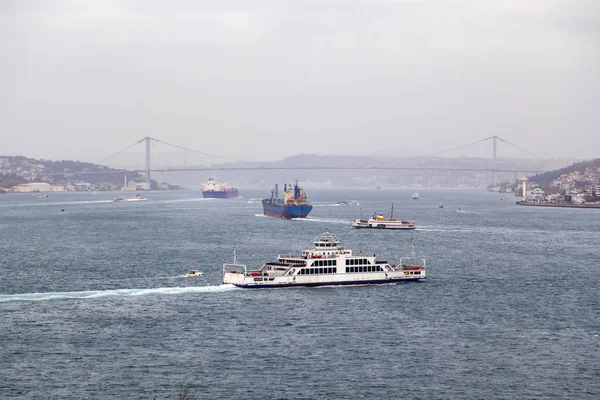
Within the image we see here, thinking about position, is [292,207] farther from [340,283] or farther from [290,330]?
[290,330]

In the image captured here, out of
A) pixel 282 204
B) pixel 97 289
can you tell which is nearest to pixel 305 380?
pixel 97 289

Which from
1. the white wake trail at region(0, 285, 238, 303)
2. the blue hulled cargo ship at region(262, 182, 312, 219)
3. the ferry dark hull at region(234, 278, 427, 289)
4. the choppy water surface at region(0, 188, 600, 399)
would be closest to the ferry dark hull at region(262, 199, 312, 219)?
the blue hulled cargo ship at region(262, 182, 312, 219)

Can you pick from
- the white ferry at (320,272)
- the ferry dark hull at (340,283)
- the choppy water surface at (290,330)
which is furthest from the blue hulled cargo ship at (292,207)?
the white ferry at (320,272)

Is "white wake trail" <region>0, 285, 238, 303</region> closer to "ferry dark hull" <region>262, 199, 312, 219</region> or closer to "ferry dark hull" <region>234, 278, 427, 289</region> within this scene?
"ferry dark hull" <region>234, 278, 427, 289</region>

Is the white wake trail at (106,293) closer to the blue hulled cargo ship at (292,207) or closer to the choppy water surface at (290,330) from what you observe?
the choppy water surface at (290,330)

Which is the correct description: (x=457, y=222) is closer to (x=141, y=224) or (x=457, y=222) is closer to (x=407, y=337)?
(x=141, y=224)

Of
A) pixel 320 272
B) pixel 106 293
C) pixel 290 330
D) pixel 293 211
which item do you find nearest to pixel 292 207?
pixel 293 211
